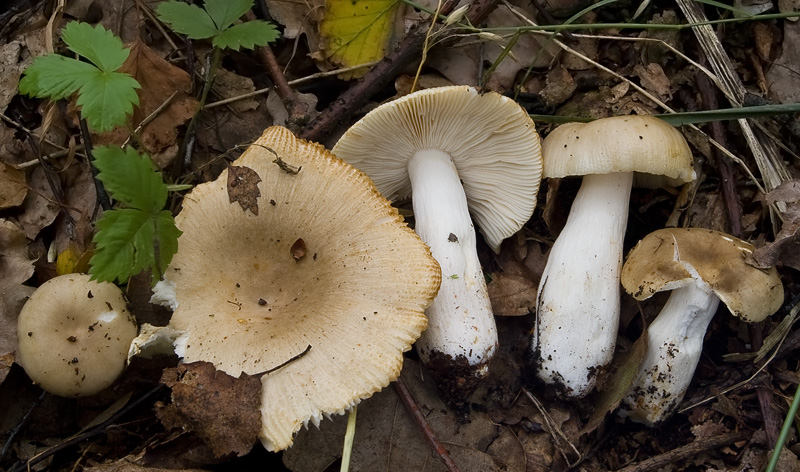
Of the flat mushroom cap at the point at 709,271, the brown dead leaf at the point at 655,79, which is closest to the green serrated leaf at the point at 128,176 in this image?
the flat mushroom cap at the point at 709,271

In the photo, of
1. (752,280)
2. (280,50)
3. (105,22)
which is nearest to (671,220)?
(752,280)

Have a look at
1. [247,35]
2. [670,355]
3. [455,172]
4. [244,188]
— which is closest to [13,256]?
[244,188]

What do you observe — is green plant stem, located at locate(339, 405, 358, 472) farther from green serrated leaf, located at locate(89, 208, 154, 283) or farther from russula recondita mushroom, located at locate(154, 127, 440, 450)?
green serrated leaf, located at locate(89, 208, 154, 283)

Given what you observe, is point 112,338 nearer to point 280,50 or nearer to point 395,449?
point 395,449

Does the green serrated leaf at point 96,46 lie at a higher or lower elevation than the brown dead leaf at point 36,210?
higher

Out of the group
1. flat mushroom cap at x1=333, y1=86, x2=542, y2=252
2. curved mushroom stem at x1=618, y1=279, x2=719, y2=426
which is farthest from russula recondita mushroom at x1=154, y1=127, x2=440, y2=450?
curved mushroom stem at x1=618, y1=279, x2=719, y2=426

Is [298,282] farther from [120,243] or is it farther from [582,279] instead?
[582,279]

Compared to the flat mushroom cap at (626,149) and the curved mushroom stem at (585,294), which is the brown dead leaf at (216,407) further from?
the flat mushroom cap at (626,149)
